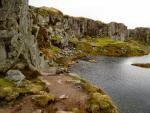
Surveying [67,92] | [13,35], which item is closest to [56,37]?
[13,35]

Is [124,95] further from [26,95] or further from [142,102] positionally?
[26,95]

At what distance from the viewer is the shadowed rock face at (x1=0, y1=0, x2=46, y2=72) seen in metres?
58.0

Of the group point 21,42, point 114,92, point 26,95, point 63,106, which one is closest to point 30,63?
point 21,42

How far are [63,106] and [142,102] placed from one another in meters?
27.6

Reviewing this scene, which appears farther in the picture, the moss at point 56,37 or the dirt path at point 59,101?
the moss at point 56,37

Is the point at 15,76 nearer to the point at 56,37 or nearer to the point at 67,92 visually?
the point at 67,92

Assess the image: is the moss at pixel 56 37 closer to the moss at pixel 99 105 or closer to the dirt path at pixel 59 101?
the dirt path at pixel 59 101

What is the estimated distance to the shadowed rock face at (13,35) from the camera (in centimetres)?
5803

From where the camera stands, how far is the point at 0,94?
152 ft

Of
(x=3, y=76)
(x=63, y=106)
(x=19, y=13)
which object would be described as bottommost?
(x=63, y=106)

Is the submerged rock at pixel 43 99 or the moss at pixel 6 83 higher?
the moss at pixel 6 83

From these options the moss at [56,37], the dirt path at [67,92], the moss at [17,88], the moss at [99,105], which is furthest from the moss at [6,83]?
the moss at [56,37]

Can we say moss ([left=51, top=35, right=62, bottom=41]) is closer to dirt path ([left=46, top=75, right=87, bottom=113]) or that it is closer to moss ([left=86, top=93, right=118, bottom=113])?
dirt path ([left=46, top=75, right=87, bottom=113])

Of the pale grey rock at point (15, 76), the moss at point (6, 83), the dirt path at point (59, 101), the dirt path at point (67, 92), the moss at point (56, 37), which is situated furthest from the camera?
the moss at point (56, 37)
